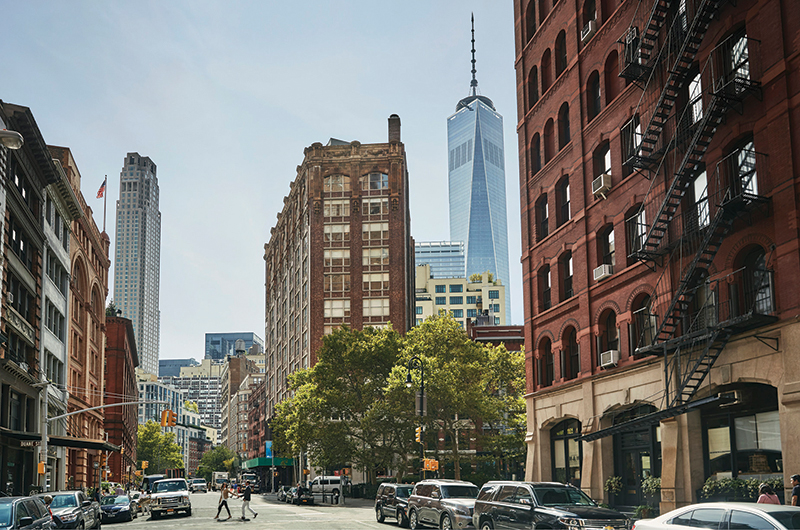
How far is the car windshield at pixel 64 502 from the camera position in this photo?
28.8 m

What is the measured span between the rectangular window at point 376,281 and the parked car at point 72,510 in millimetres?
63903

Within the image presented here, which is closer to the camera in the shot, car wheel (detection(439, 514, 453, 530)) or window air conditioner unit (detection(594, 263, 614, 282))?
car wheel (detection(439, 514, 453, 530))

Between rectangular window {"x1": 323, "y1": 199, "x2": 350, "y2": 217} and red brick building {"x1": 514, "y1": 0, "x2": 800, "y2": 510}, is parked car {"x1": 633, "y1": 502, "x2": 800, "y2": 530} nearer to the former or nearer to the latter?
red brick building {"x1": 514, "y1": 0, "x2": 800, "y2": 510}

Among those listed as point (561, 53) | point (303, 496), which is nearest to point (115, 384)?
point (303, 496)

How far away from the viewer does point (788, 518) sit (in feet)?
41.0

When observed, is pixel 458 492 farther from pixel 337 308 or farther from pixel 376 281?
pixel 376 281

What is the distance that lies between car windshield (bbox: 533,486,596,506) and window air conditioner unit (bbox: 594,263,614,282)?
39.5ft

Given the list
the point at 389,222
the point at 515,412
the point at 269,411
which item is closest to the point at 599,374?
the point at 515,412

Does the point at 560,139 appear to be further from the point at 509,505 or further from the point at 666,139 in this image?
the point at 509,505

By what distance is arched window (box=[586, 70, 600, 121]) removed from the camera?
113 feet

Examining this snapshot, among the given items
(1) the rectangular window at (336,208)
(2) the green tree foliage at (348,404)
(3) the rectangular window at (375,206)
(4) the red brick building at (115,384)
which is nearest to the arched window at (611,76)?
(2) the green tree foliage at (348,404)

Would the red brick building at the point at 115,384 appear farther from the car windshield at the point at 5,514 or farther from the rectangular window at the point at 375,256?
the car windshield at the point at 5,514

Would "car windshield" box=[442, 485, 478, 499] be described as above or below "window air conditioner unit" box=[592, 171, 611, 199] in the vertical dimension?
below

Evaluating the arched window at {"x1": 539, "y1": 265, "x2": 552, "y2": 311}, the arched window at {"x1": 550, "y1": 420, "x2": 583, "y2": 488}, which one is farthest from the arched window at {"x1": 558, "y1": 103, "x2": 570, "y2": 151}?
the arched window at {"x1": 550, "y1": 420, "x2": 583, "y2": 488}
